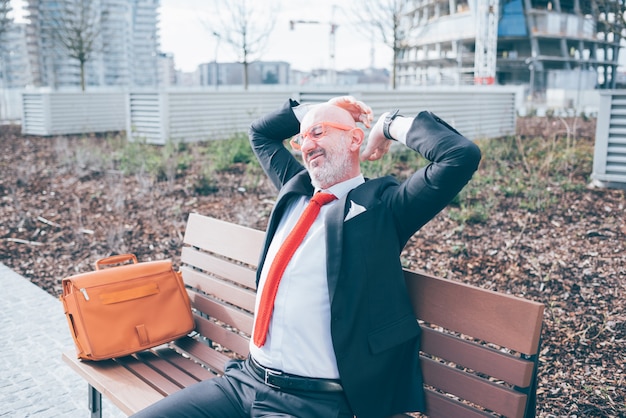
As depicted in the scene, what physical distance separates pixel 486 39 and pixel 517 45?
6471 mm

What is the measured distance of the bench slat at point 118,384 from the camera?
9.23 ft

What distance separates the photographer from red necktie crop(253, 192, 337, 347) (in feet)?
8.13

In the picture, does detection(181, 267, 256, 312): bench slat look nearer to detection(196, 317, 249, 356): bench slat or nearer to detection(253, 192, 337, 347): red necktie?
detection(196, 317, 249, 356): bench slat

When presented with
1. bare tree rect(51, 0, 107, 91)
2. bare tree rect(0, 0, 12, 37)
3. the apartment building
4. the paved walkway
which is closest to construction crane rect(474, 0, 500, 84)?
bare tree rect(51, 0, 107, 91)

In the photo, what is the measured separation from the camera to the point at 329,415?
7.54ft

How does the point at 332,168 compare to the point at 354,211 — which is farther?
the point at 332,168

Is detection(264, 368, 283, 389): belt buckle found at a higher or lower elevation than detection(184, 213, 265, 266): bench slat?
lower

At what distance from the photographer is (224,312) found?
11.3ft

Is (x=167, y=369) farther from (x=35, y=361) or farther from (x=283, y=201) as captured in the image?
(x=35, y=361)

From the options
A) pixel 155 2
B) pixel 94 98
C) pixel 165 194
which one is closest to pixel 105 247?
pixel 165 194

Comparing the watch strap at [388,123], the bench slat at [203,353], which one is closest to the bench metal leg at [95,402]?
the bench slat at [203,353]

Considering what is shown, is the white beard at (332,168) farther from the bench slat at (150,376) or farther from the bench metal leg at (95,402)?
the bench metal leg at (95,402)

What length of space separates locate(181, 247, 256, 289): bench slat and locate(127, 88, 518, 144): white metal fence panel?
32.8 feet

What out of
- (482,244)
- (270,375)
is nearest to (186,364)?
(270,375)
